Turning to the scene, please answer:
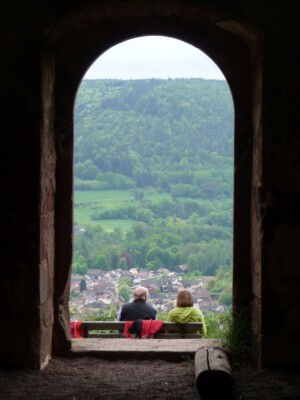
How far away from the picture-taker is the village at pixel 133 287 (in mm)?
7434

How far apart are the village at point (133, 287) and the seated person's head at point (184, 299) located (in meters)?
0.69

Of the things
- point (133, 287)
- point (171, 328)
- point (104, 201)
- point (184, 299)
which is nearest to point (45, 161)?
point (171, 328)

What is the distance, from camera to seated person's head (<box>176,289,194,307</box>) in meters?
6.12

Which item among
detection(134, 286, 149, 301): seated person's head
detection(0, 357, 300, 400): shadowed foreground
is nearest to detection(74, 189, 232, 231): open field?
detection(134, 286, 149, 301): seated person's head

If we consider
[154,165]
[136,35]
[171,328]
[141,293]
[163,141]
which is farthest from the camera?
[163,141]

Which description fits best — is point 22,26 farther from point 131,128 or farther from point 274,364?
point 131,128

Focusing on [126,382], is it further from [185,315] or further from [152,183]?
[152,183]

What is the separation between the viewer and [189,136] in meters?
11.9

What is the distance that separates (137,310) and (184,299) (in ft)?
1.58

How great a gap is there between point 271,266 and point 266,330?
45cm

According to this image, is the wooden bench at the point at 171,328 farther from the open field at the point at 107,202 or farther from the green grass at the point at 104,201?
the green grass at the point at 104,201

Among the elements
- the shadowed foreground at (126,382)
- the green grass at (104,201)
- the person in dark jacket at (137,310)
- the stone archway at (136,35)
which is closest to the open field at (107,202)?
the green grass at (104,201)

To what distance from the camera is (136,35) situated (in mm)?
5027

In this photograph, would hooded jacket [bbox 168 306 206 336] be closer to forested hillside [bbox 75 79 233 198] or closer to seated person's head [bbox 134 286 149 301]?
seated person's head [bbox 134 286 149 301]
